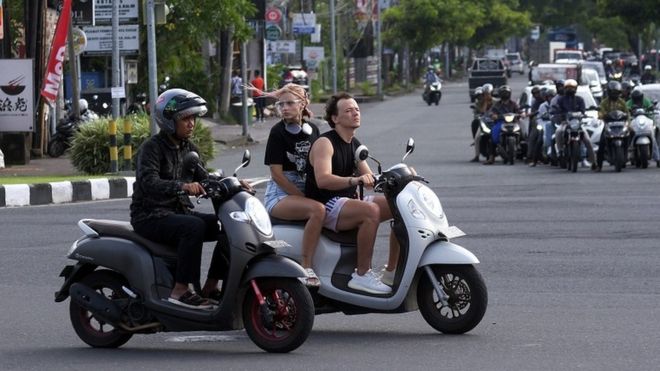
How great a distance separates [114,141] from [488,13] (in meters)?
92.0

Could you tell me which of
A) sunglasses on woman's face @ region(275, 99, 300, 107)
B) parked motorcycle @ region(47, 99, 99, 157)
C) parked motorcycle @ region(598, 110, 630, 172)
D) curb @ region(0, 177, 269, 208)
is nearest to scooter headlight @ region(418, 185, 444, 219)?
sunglasses on woman's face @ region(275, 99, 300, 107)

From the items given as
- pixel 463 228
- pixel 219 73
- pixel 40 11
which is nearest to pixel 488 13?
pixel 219 73

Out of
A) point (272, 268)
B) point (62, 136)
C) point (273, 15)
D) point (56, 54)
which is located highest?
point (273, 15)

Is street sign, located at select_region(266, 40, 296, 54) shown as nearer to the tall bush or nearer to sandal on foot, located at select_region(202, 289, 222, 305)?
the tall bush

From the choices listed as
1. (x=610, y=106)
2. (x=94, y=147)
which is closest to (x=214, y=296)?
(x=94, y=147)

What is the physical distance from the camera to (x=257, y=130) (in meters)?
48.6

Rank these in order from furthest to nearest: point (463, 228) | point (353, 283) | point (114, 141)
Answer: point (114, 141), point (463, 228), point (353, 283)

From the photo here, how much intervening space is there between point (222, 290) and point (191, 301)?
0.69 ft

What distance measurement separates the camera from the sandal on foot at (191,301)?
31.0 ft

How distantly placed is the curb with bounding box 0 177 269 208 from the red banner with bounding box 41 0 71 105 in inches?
244

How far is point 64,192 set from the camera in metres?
22.5

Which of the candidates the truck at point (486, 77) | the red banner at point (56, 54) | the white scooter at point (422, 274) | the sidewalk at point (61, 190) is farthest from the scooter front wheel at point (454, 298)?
the truck at point (486, 77)

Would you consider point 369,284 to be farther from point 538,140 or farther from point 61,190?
point 538,140

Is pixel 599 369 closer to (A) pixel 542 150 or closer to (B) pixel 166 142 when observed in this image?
(B) pixel 166 142
